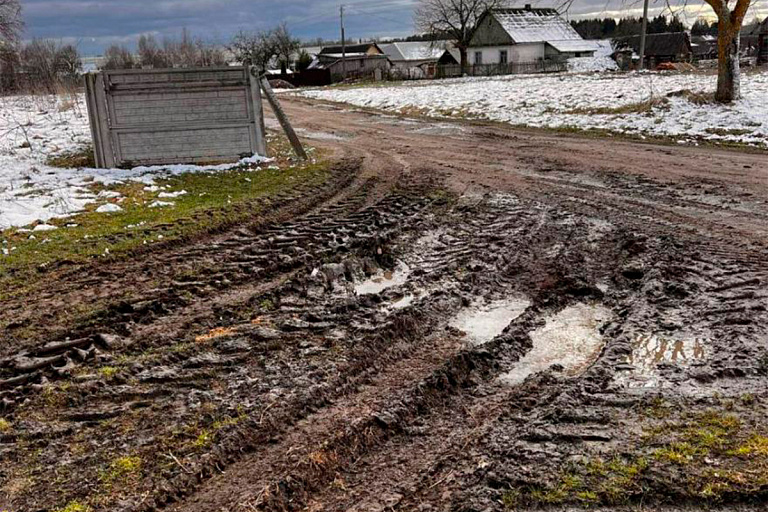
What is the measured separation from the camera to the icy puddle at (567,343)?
4.05 metres

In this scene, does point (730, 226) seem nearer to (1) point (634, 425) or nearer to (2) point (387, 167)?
(1) point (634, 425)

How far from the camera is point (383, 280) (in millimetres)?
5742

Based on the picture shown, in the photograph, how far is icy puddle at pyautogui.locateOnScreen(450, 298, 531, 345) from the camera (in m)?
4.58

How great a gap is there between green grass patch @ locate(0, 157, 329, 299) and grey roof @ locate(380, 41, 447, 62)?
72.8 metres

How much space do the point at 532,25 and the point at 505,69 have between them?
9819mm

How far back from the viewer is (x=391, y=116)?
2020cm

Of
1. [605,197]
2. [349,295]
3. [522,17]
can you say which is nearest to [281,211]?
[349,295]

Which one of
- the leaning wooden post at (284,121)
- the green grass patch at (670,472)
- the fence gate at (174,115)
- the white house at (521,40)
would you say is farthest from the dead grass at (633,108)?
the white house at (521,40)

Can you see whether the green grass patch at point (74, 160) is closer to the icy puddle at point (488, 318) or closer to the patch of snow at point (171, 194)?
the patch of snow at point (171, 194)

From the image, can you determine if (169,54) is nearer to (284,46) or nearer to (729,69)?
(284,46)

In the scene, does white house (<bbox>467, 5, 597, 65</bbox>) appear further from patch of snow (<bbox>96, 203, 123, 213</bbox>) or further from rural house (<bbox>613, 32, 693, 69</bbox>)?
patch of snow (<bbox>96, 203, 123, 213</bbox>)

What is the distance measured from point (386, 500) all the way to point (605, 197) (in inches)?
256

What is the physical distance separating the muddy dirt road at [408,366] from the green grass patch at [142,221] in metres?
0.43

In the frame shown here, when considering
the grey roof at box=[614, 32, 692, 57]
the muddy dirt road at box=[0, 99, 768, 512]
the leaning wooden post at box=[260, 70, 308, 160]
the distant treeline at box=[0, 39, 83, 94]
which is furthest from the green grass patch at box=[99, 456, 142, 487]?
the grey roof at box=[614, 32, 692, 57]
